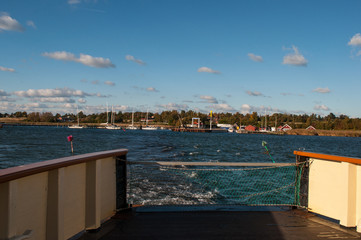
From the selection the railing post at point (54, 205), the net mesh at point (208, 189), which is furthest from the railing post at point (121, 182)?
the net mesh at point (208, 189)

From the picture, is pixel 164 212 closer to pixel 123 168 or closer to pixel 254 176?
pixel 123 168

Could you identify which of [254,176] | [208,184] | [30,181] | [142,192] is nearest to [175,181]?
[208,184]

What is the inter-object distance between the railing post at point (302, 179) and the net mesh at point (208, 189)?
8.10ft

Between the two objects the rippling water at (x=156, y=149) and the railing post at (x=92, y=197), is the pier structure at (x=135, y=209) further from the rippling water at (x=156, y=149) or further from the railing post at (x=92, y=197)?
the rippling water at (x=156, y=149)

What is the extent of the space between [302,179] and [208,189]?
6.31 metres

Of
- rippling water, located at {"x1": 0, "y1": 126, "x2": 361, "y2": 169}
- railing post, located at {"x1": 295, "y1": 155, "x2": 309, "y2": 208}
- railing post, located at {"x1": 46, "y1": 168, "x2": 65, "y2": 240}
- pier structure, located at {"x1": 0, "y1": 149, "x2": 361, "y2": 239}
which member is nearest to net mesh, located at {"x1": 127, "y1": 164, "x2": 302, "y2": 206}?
railing post, located at {"x1": 295, "y1": 155, "x2": 309, "y2": 208}

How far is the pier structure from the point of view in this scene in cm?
282

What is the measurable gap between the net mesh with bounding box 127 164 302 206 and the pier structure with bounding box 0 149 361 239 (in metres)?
2.86

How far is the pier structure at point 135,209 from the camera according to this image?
2.82 metres

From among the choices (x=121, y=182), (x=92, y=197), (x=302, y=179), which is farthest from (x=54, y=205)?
(x=302, y=179)

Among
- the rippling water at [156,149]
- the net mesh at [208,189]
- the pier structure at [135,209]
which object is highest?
the pier structure at [135,209]

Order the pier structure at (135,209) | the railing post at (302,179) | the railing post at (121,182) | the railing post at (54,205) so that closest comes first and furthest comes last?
the pier structure at (135,209) < the railing post at (54,205) < the railing post at (121,182) < the railing post at (302,179)

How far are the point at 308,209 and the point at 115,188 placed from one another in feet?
10.9

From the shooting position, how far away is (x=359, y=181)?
4434 millimetres
